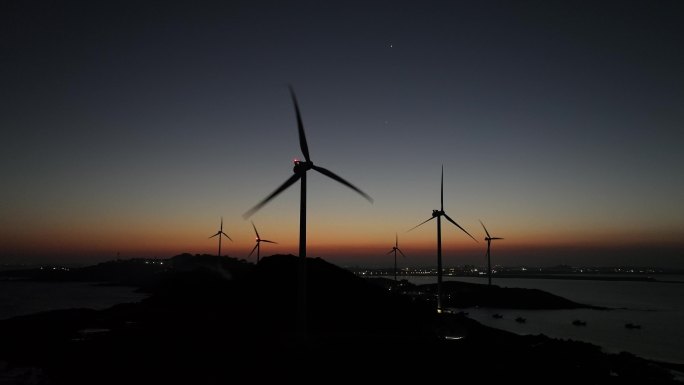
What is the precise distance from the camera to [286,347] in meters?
40.4

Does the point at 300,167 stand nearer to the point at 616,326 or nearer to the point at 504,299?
the point at 616,326

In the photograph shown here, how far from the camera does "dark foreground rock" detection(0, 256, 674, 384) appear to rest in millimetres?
35781

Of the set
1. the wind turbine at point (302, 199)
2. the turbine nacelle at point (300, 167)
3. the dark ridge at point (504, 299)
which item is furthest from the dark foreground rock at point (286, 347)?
the dark ridge at point (504, 299)

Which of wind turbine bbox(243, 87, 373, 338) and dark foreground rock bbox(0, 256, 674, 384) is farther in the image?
dark foreground rock bbox(0, 256, 674, 384)

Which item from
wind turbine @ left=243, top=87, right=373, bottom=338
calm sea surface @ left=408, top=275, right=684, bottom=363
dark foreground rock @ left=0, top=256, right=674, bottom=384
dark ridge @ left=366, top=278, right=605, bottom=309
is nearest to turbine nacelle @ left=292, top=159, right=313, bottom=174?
wind turbine @ left=243, top=87, right=373, bottom=338

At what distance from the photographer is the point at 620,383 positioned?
137 ft

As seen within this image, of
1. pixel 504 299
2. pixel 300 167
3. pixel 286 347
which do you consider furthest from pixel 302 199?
pixel 504 299

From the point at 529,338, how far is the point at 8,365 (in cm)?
6598

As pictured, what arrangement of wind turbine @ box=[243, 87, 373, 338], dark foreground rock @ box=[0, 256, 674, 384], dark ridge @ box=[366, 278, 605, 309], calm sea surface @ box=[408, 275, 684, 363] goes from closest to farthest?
wind turbine @ box=[243, 87, 373, 338] < dark foreground rock @ box=[0, 256, 674, 384] < calm sea surface @ box=[408, 275, 684, 363] < dark ridge @ box=[366, 278, 605, 309]

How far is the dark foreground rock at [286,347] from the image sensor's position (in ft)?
117

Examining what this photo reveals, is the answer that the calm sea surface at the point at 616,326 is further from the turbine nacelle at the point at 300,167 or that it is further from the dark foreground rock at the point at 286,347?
the turbine nacelle at the point at 300,167

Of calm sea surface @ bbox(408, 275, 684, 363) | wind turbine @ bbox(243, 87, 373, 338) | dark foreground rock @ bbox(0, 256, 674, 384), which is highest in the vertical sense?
wind turbine @ bbox(243, 87, 373, 338)

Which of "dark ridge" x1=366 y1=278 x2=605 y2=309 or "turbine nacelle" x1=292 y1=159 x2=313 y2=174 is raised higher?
"turbine nacelle" x1=292 y1=159 x2=313 y2=174

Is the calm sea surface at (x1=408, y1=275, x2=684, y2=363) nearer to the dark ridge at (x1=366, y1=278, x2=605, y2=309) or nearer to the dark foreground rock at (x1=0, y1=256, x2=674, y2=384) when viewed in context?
the dark ridge at (x1=366, y1=278, x2=605, y2=309)
